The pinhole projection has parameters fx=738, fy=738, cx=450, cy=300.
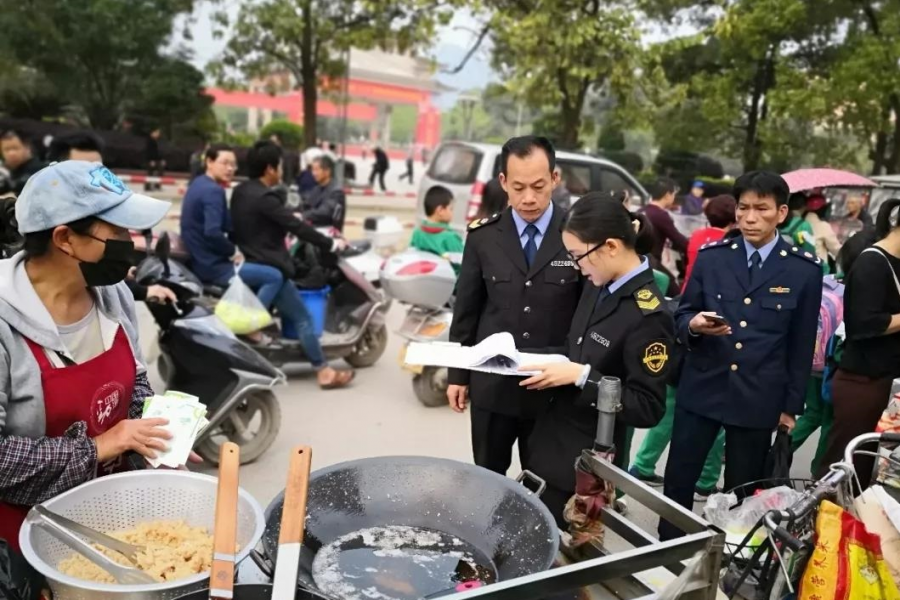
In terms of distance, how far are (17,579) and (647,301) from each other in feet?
5.98

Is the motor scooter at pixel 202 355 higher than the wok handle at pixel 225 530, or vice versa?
the wok handle at pixel 225 530

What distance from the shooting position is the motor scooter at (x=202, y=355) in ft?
13.3

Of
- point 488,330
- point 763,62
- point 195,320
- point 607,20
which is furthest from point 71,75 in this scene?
point 488,330

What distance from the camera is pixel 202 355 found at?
13.4 ft

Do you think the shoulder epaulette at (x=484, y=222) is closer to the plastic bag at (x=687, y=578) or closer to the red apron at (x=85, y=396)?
the red apron at (x=85, y=396)

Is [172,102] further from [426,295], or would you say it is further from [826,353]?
[826,353]

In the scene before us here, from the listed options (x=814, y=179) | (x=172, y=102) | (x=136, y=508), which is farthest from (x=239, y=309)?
(x=172, y=102)

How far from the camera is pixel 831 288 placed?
395cm

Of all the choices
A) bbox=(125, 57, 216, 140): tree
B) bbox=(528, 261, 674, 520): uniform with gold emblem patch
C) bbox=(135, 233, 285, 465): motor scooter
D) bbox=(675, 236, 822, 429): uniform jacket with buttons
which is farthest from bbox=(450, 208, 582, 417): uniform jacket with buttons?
bbox=(125, 57, 216, 140): tree

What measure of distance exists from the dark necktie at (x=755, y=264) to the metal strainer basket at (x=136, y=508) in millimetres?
2147

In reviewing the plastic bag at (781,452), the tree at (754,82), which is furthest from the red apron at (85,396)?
the tree at (754,82)

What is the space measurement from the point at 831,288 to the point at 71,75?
21504 mm

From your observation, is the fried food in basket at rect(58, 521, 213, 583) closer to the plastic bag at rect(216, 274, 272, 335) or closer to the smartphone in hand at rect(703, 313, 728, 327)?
the smartphone in hand at rect(703, 313, 728, 327)

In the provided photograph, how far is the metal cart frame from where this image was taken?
4.42 feet
